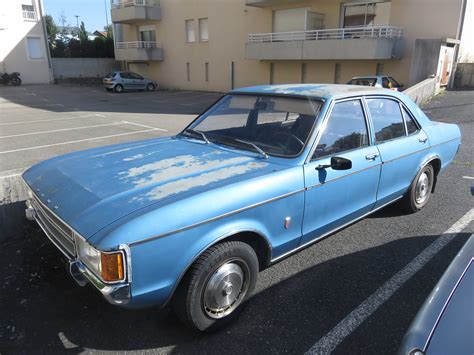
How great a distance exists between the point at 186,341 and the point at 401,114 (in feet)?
10.8

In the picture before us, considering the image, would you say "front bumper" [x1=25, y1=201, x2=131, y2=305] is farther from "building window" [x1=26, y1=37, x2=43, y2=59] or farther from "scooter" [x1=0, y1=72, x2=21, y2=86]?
"building window" [x1=26, y1=37, x2=43, y2=59]

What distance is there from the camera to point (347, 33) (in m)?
19.3

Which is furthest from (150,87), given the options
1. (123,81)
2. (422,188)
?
(422,188)

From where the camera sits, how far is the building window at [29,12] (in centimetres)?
3164

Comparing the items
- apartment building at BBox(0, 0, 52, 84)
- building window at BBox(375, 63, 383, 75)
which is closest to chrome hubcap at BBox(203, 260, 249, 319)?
building window at BBox(375, 63, 383, 75)

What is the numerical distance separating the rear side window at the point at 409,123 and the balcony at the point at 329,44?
14805 mm

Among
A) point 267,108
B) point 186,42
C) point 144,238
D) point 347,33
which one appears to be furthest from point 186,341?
point 186,42

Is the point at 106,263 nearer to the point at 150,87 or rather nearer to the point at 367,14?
the point at 367,14

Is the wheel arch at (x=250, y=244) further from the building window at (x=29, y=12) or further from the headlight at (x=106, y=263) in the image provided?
the building window at (x=29, y=12)

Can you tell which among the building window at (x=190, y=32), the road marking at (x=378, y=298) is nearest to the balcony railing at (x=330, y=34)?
the building window at (x=190, y=32)

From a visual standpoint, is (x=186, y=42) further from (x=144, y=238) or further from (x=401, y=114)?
(x=144, y=238)

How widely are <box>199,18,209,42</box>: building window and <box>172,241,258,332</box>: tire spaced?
26.9 meters

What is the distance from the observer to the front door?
306cm

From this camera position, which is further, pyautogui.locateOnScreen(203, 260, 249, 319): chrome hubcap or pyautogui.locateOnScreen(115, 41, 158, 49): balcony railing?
pyautogui.locateOnScreen(115, 41, 158, 49): balcony railing
